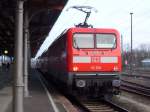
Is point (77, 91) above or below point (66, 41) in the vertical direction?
below

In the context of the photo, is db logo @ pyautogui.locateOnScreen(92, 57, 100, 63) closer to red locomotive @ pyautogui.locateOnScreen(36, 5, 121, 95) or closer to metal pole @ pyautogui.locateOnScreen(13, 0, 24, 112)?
red locomotive @ pyautogui.locateOnScreen(36, 5, 121, 95)

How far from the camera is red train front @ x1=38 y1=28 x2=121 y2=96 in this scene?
20.5m

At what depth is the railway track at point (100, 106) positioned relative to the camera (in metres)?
18.1

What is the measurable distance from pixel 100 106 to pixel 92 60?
2129 mm

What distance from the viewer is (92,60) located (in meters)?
20.7

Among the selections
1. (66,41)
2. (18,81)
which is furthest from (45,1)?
(18,81)

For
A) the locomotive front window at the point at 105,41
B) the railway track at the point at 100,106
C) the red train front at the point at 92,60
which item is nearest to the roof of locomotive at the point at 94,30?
the red train front at the point at 92,60

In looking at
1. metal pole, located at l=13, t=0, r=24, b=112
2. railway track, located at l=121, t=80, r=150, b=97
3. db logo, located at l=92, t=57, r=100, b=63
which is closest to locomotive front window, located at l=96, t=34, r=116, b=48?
db logo, located at l=92, t=57, r=100, b=63

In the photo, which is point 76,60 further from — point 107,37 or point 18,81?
point 18,81

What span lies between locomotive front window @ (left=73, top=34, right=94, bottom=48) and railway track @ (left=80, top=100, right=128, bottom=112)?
239cm

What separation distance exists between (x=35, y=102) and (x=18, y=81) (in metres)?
9.71

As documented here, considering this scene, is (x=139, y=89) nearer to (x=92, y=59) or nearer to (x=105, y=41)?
(x=105, y=41)

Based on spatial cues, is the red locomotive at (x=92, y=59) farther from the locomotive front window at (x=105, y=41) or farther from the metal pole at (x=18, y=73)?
the metal pole at (x=18, y=73)

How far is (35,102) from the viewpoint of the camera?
19.2 m
